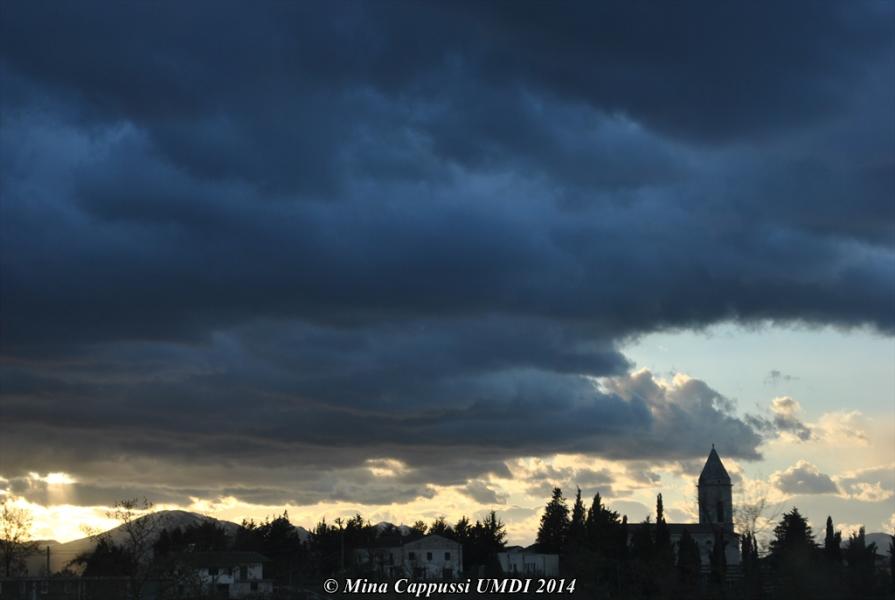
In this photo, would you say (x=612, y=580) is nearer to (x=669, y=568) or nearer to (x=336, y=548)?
(x=669, y=568)

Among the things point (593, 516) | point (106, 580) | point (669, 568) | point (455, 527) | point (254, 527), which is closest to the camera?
point (106, 580)

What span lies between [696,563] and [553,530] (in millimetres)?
35995

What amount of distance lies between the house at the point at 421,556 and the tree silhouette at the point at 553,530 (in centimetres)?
1383

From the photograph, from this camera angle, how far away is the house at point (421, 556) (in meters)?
157

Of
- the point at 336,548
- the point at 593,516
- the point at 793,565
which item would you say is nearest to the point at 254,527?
the point at 336,548

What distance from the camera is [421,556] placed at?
530ft

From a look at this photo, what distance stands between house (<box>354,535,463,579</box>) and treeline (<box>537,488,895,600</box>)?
1509 cm

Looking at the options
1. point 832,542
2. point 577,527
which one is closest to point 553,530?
point 577,527

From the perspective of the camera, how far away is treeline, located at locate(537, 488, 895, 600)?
7994 centimetres

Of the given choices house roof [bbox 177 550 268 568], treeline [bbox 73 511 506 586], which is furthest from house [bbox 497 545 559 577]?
house roof [bbox 177 550 268 568]

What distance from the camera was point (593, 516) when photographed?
518ft

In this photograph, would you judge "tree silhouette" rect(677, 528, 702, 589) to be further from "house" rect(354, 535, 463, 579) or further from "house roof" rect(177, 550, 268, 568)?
"house roof" rect(177, 550, 268, 568)

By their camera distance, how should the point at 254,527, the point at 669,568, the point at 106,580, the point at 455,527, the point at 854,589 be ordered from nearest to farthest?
the point at 854,589 < the point at 106,580 < the point at 669,568 < the point at 455,527 < the point at 254,527

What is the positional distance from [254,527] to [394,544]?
2964 cm
